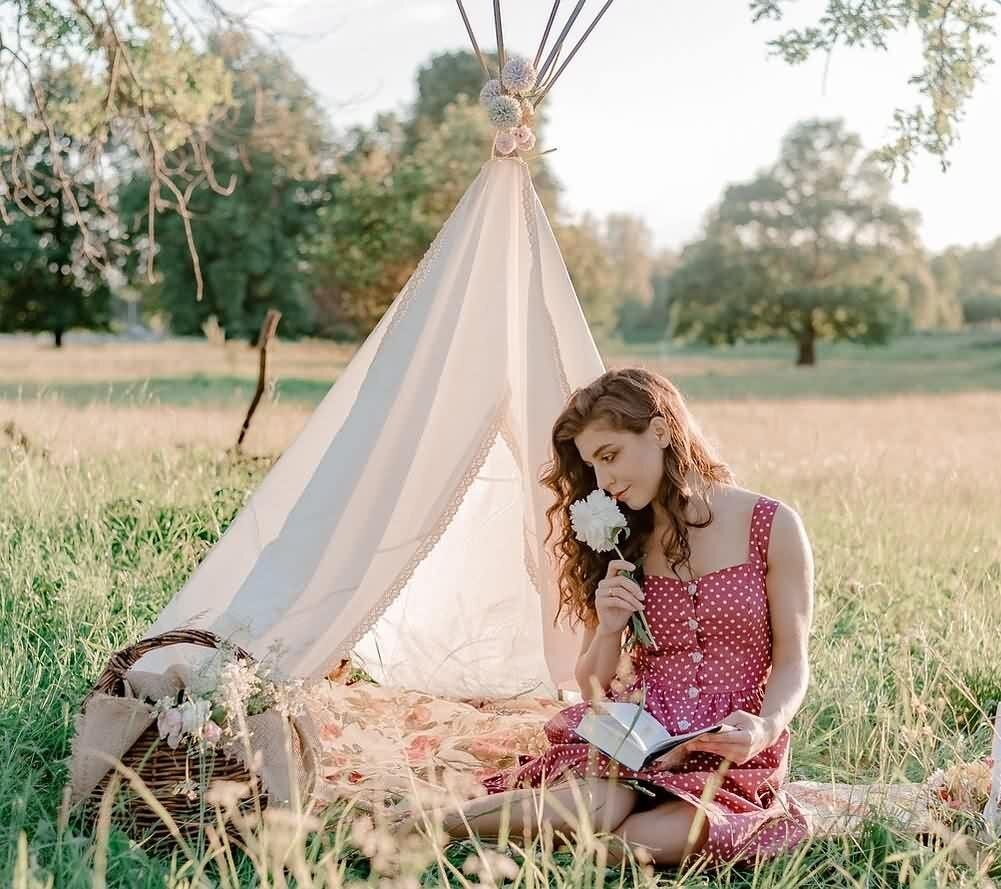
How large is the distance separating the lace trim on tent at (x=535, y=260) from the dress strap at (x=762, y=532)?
81 cm

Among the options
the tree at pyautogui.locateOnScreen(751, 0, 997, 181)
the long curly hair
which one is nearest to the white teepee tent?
the long curly hair

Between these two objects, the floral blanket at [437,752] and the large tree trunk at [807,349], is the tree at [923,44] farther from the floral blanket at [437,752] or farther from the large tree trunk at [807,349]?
the large tree trunk at [807,349]

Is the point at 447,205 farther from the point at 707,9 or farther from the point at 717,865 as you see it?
the point at 717,865

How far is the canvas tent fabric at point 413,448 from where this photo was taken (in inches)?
119

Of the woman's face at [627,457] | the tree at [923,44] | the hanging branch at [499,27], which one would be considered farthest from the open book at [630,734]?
the tree at [923,44]

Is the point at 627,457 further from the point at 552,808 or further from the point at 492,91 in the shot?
the point at 492,91

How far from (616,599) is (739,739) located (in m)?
0.40

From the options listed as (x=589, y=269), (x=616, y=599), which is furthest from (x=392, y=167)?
(x=616, y=599)

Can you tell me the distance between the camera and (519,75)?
3355 millimetres

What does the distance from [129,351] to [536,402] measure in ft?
73.9

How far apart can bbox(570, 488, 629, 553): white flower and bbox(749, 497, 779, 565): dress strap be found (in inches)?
11.8

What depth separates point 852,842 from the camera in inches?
102

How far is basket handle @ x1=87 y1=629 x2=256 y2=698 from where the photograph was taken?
2730 mm

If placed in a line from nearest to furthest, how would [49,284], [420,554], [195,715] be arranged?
[195,715] → [420,554] → [49,284]
